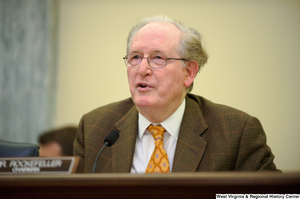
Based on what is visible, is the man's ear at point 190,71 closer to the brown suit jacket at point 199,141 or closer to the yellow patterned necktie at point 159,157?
the brown suit jacket at point 199,141

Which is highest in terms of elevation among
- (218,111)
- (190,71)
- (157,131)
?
(190,71)

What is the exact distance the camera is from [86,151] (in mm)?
1576

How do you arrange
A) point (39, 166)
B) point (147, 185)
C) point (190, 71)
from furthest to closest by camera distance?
point (190, 71)
point (39, 166)
point (147, 185)

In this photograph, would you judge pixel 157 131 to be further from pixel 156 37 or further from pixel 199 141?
pixel 156 37

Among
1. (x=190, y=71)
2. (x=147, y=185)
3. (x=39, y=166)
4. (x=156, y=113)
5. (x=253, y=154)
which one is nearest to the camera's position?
(x=147, y=185)

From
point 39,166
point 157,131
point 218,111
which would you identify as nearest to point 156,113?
point 157,131

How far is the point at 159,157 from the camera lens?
1479 mm

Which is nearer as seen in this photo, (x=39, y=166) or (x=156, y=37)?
(x=39, y=166)

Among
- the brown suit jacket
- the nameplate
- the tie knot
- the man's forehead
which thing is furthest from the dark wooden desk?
the man's forehead

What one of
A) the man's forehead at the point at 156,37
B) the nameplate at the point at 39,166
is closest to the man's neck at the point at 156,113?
the man's forehead at the point at 156,37

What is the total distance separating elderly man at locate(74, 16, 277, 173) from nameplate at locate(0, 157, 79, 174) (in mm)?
575

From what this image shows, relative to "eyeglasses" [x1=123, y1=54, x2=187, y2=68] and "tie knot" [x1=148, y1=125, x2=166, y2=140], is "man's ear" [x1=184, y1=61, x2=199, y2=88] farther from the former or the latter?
"tie knot" [x1=148, y1=125, x2=166, y2=140]

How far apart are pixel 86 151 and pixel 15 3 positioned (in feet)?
7.70

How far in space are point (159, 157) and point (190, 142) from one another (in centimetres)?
18
